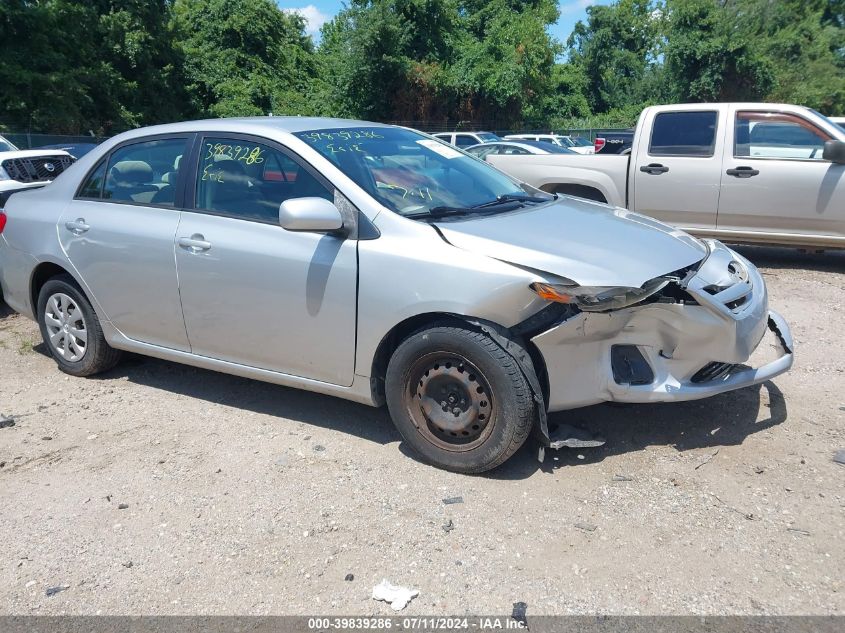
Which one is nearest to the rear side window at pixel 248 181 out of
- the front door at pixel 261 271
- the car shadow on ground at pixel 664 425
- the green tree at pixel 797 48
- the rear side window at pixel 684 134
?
the front door at pixel 261 271

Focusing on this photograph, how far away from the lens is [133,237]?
4621mm

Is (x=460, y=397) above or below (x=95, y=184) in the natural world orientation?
below

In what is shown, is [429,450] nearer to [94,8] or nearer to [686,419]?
[686,419]

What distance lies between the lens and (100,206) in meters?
4.92

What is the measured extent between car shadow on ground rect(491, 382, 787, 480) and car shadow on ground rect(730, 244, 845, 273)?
433 centimetres

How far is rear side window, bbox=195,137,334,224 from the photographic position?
416cm

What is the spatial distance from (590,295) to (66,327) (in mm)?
3783

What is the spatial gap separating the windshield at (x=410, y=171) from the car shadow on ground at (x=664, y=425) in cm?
140

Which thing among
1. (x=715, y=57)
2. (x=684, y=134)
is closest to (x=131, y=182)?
(x=684, y=134)

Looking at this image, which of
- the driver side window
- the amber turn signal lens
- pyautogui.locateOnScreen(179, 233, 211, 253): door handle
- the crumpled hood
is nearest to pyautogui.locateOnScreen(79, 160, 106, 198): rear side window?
pyautogui.locateOnScreen(179, 233, 211, 253): door handle

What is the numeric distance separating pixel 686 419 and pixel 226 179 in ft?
9.99

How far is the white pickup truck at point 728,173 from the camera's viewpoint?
306 inches

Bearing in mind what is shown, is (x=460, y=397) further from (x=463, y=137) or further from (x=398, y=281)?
(x=463, y=137)

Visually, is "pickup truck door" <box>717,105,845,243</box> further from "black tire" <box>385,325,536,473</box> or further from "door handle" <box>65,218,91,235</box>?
"door handle" <box>65,218,91,235</box>
